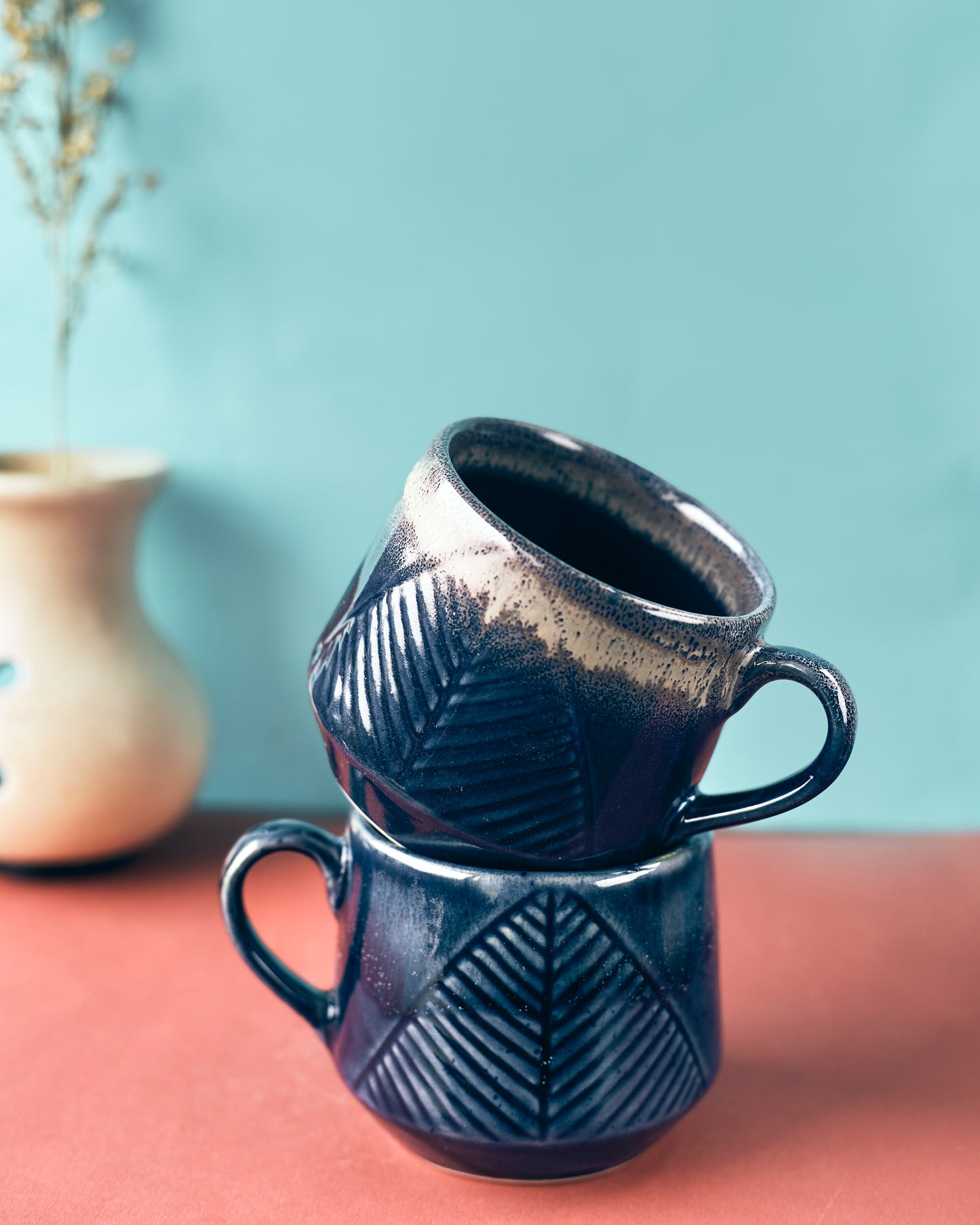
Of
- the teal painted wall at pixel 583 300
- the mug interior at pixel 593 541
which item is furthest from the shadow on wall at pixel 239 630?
the mug interior at pixel 593 541

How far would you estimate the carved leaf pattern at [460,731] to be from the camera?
0.41 meters

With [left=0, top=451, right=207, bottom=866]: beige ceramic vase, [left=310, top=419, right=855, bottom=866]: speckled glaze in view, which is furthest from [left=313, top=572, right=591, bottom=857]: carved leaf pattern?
[left=0, top=451, right=207, bottom=866]: beige ceramic vase

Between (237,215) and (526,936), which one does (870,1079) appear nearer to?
(526,936)

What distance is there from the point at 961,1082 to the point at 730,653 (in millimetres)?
→ 283

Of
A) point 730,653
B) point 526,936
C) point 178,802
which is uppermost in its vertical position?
point 730,653

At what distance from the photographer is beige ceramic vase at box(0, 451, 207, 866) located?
0.72 m

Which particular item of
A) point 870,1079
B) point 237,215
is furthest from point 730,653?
point 237,215

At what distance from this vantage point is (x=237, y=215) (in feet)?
2.60

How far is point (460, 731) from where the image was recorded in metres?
Answer: 0.41

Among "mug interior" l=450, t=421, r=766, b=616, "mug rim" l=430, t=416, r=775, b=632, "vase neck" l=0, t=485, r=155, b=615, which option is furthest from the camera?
"vase neck" l=0, t=485, r=155, b=615

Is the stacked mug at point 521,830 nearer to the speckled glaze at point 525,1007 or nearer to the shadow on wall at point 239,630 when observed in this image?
the speckled glaze at point 525,1007

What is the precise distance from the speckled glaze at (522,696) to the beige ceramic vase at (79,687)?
1.06ft

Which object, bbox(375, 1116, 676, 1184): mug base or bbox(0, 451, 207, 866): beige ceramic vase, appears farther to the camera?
bbox(0, 451, 207, 866): beige ceramic vase

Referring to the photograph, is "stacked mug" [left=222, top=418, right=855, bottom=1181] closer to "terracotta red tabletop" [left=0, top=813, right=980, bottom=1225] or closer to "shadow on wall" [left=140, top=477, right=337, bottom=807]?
"terracotta red tabletop" [left=0, top=813, right=980, bottom=1225]
